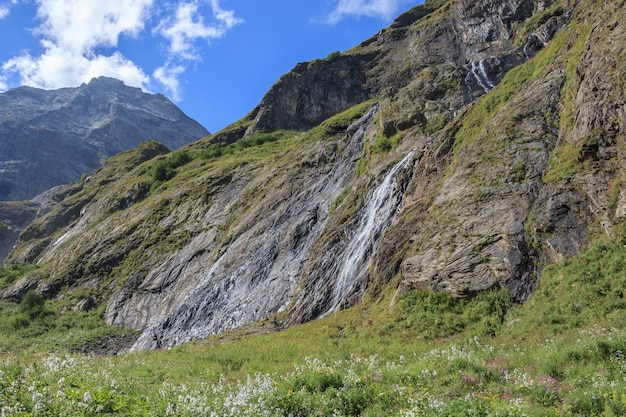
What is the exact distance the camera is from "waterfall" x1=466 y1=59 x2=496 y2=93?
44750mm

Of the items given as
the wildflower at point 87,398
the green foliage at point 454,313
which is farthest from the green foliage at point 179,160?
the wildflower at point 87,398

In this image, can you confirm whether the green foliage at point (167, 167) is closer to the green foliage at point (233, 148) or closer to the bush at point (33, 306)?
the green foliage at point (233, 148)

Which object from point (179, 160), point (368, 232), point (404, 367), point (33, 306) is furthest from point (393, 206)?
point (179, 160)

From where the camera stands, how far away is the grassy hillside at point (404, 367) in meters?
7.40

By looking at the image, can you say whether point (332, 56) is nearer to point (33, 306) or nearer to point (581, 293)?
point (33, 306)

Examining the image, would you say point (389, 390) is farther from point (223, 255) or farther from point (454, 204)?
point (223, 255)

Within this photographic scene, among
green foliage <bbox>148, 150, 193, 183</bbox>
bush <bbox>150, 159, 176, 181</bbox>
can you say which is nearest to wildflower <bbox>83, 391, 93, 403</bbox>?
green foliage <bbox>148, 150, 193, 183</bbox>

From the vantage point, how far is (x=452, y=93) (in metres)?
41.3

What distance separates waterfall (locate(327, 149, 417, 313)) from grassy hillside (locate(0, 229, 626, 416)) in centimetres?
244

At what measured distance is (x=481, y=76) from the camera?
153 ft

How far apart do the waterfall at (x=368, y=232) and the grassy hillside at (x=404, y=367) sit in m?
2.44

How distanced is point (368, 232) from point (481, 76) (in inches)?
1168

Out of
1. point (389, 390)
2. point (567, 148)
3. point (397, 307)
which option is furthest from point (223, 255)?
point (389, 390)

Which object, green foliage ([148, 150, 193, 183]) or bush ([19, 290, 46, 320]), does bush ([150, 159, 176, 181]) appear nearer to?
green foliage ([148, 150, 193, 183])
